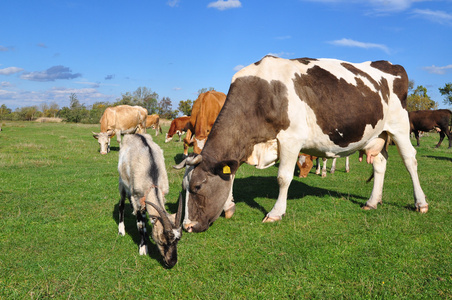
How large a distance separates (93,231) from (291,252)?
138 inches

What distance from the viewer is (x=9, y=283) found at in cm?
420

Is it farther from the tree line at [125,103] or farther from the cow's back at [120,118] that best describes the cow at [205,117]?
the tree line at [125,103]

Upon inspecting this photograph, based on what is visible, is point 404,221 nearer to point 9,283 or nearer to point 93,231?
point 93,231

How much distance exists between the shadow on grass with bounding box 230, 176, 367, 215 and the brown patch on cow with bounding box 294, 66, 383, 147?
2.09 metres

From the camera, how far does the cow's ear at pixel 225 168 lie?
5797mm

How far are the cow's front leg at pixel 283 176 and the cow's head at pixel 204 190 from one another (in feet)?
3.24

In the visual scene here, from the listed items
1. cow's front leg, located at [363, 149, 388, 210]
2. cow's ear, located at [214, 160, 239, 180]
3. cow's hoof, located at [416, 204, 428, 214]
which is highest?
cow's ear, located at [214, 160, 239, 180]

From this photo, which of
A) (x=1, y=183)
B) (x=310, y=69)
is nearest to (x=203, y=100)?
(x=310, y=69)

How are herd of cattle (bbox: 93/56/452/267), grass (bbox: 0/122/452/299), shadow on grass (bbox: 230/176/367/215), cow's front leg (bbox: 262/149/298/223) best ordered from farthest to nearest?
shadow on grass (bbox: 230/176/367/215)
cow's front leg (bbox: 262/149/298/223)
herd of cattle (bbox: 93/56/452/267)
grass (bbox: 0/122/452/299)

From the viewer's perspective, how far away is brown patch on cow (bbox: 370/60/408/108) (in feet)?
24.6

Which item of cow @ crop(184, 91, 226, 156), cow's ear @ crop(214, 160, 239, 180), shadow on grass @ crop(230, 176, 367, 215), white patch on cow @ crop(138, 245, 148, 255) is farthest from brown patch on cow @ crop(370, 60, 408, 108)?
white patch on cow @ crop(138, 245, 148, 255)

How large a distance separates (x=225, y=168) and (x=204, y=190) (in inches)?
20.8

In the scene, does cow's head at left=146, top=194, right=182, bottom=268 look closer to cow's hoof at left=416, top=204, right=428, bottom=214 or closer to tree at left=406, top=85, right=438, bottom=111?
cow's hoof at left=416, top=204, right=428, bottom=214

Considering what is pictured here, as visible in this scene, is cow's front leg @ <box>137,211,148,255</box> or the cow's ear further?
the cow's ear
